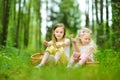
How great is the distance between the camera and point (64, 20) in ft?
117

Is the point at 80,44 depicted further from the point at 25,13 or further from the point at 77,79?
the point at 25,13

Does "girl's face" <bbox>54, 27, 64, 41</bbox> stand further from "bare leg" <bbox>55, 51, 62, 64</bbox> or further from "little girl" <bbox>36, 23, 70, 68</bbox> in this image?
"bare leg" <bbox>55, 51, 62, 64</bbox>

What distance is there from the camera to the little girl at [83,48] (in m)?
6.90

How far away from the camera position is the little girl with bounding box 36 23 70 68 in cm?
706

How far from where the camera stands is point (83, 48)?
23.7 feet

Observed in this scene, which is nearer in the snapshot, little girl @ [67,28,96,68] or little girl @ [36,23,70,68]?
little girl @ [67,28,96,68]

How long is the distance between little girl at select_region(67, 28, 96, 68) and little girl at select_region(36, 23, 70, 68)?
0.22 metres

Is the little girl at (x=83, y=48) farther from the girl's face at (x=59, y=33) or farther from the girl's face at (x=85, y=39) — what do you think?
the girl's face at (x=59, y=33)

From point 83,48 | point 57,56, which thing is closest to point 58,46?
point 57,56

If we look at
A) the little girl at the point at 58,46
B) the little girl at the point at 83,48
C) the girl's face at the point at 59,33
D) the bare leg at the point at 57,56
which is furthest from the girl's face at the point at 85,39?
the bare leg at the point at 57,56

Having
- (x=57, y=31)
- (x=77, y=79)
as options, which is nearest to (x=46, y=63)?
(x=57, y=31)

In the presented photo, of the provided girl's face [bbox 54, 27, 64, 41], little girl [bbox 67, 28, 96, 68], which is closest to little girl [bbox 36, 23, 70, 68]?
girl's face [bbox 54, 27, 64, 41]

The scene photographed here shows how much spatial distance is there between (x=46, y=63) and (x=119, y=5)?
322 cm

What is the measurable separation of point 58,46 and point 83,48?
52 cm
